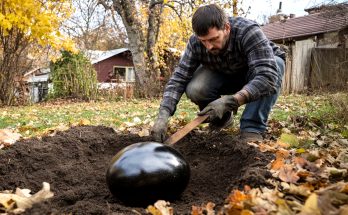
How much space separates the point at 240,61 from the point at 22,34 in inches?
406

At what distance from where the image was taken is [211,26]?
319cm

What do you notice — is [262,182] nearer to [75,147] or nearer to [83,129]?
[75,147]

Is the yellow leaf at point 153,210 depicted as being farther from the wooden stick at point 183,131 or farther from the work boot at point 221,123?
the work boot at point 221,123

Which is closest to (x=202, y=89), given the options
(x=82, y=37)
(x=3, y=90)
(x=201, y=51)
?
(x=201, y=51)

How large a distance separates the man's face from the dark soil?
84cm

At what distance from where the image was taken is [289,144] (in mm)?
3445

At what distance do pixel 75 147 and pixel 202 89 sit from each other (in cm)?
143

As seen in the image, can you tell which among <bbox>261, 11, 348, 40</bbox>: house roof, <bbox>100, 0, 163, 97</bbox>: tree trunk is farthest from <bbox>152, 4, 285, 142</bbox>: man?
<bbox>261, 11, 348, 40</bbox>: house roof

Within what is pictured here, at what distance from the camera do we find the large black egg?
2428mm

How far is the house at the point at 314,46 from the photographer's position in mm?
9945

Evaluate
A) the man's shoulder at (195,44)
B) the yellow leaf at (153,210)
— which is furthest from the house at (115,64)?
the yellow leaf at (153,210)

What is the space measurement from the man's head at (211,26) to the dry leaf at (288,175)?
143cm

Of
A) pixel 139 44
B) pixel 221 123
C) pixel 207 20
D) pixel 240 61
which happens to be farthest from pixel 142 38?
pixel 207 20

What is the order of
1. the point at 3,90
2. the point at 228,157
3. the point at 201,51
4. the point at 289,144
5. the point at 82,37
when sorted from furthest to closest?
the point at 82,37 → the point at 3,90 → the point at 201,51 → the point at 289,144 → the point at 228,157
